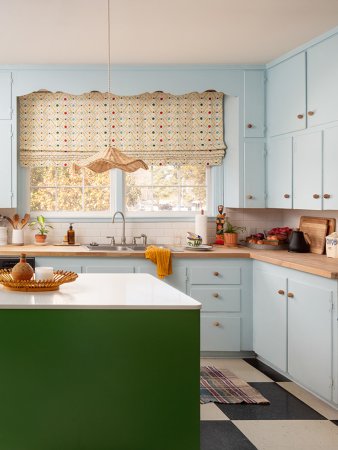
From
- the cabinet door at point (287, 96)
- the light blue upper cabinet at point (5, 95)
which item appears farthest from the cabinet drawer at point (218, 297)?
the light blue upper cabinet at point (5, 95)

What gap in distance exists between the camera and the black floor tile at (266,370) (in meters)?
5.00

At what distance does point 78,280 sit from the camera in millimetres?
3961

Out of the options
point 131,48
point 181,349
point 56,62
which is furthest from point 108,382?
point 56,62

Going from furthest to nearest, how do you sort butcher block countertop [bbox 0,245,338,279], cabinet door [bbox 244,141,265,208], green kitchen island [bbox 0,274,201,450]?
cabinet door [bbox 244,141,265,208] → butcher block countertop [bbox 0,245,338,279] → green kitchen island [bbox 0,274,201,450]

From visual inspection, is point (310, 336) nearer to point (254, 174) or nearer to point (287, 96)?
point (254, 174)

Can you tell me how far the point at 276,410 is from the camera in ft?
13.9

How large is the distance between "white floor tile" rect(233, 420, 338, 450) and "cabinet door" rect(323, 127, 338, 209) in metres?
1.68

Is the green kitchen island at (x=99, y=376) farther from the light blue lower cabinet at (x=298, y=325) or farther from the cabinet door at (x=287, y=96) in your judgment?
the cabinet door at (x=287, y=96)

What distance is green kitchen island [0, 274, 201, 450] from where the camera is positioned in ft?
9.75

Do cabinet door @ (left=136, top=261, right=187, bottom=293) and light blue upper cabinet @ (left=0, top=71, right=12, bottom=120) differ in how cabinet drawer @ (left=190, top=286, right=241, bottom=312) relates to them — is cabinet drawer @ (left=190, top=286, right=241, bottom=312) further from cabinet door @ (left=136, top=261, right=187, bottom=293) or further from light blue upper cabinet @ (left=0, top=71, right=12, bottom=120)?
light blue upper cabinet @ (left=0, top=71, right=12, bottom=120)

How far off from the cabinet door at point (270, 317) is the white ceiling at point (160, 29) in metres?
1.96

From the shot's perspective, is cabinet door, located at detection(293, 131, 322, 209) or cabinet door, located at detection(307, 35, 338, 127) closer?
cabinet door, located at detection(307, 35, 338, 127)

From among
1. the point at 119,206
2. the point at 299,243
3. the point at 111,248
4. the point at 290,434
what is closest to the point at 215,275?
the point at 299,243

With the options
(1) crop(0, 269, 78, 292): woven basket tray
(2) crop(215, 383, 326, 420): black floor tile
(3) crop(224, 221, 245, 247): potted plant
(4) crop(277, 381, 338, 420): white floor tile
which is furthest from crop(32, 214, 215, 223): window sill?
(1) crop(0, 269, 78, 292): woven basket tray
